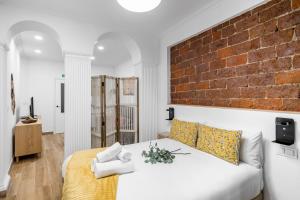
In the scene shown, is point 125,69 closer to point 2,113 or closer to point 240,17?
point 2,113

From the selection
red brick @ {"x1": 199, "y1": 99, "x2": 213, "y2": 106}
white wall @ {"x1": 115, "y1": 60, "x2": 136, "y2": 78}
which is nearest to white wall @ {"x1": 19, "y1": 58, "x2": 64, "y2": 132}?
white wall @ {"x1": 115, "y1": 60, "x2": 136, "y2": 78}

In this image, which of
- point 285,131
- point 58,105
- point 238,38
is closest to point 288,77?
point 285,131

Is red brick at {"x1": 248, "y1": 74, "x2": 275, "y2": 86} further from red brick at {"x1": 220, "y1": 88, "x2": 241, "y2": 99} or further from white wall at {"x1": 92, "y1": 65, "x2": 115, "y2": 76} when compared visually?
white wall at {"x1": 92, "y1": 65, "x2": 115, "y2": 76}

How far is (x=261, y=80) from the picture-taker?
192 cm

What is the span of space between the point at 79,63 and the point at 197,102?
6.91ft

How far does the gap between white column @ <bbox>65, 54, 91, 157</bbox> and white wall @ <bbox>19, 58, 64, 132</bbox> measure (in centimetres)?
371

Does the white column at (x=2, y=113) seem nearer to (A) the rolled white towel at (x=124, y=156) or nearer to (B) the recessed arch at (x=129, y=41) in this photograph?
(B) the recessed arch at (x=129, y=41)

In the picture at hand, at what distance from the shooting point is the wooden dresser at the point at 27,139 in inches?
138

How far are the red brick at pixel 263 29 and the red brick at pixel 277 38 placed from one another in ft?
0.19

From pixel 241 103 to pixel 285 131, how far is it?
0.62m

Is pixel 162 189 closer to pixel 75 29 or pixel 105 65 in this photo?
pixel 75 29

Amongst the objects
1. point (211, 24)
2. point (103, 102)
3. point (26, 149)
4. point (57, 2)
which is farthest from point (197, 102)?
point (26, 149)

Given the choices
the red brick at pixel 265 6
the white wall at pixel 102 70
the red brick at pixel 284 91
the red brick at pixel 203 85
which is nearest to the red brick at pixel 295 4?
the red brick at pixel 265 6

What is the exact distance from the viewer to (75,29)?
9.25 feet
